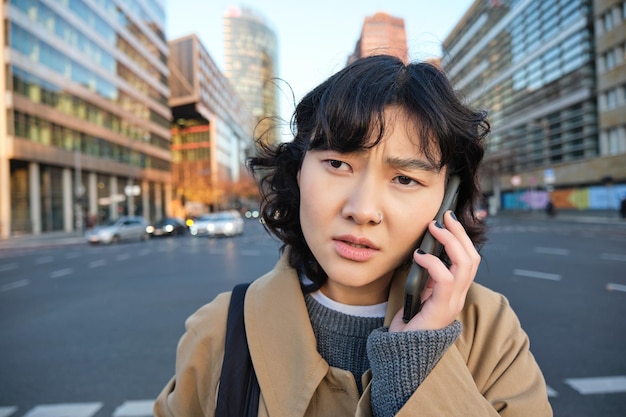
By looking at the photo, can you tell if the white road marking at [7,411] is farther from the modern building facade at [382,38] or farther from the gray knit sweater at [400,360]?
the modern building facade at [382,38]

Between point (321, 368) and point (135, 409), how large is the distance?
251cm

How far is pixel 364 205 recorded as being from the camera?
105 centimetres

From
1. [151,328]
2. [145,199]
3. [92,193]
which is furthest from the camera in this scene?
[145,199]

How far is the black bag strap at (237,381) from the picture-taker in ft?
3.51

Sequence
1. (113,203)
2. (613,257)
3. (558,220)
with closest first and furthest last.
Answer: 1. (613,257)
2. (558,220)
3. (113,203)

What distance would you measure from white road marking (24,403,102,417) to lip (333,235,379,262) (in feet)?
9.02

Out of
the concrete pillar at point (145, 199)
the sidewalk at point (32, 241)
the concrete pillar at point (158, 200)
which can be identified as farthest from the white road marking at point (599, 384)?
the concrete pillar at point (158, 200)

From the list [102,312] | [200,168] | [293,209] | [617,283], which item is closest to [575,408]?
[293,209]

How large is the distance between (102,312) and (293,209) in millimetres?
5522

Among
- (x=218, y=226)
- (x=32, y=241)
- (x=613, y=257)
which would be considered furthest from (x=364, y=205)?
(x=32, y=241)

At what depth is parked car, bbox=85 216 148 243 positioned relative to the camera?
2206 cm

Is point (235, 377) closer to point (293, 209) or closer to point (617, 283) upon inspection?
point (293, 209)

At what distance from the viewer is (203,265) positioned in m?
10.8

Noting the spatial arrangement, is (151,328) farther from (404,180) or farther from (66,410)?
(404,180)
